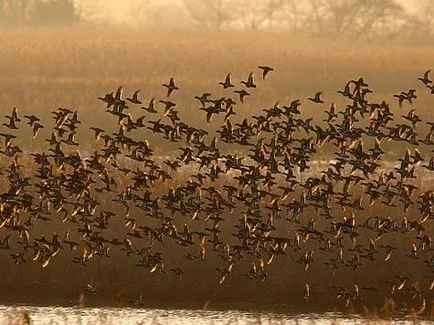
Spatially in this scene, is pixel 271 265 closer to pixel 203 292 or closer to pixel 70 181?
pixel 203 292

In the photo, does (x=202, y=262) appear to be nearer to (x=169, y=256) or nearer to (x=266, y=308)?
(x=169, y=256)

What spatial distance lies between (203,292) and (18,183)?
12273mm

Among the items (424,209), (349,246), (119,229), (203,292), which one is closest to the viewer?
(424,209)

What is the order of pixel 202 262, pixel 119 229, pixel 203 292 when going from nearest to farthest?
1. pixel 203 292
2. pixel 202 262
3. pixel 119 229

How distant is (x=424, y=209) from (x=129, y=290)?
1370 centimetres

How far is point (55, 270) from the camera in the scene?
2260 inches

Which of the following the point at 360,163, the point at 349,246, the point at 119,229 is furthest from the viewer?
the point at 349,246

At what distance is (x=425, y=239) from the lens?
5219 centimetres

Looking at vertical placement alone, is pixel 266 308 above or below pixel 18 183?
below

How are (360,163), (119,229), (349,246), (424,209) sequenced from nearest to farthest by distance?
(360,163) → (424,209) → (119,229) → (349,246)

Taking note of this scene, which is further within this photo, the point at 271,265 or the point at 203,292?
the point at 271,265

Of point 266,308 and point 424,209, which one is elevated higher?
point 424,209

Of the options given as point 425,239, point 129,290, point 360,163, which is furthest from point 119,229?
point 360,163

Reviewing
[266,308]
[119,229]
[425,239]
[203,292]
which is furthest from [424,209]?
[119,229]
